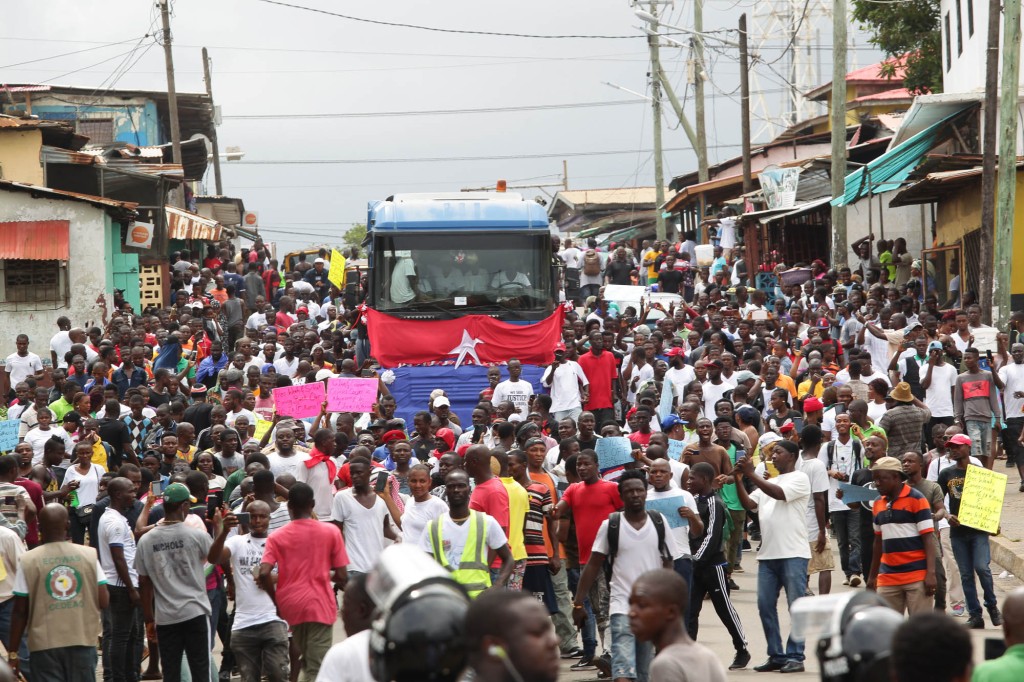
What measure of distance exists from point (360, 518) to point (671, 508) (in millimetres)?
2146

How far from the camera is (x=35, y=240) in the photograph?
26.5 meters

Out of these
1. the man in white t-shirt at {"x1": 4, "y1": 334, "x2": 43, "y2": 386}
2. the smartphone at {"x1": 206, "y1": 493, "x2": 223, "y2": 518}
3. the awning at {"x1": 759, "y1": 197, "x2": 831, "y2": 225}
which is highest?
the awning at {"x1": 759, "y1": 197, "x2": 831, "y2": 225}

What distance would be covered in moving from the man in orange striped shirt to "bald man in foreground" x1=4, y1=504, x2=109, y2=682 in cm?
484

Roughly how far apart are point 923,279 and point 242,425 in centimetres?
1364

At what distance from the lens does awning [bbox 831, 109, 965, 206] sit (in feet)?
78.0

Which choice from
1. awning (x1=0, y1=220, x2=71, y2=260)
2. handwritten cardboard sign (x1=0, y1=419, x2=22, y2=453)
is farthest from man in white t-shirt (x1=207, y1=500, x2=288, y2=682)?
awning (x1=0, y1=220, x2=71, y2=260)

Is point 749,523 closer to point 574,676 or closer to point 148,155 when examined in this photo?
point 574,676

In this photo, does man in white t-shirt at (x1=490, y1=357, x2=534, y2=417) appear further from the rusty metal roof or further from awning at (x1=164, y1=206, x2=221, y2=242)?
awning at (x1=164, y1=206, x2=221, y2=242)

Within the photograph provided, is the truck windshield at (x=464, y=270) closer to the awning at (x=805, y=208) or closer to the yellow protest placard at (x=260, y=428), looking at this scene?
the yellow protest placard at (x=260, y=428)

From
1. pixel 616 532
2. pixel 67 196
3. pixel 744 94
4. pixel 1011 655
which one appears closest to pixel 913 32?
pixel 744 94

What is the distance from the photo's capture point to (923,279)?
2461cm

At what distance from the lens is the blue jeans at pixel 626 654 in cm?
906

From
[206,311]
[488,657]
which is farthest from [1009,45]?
[488,657]

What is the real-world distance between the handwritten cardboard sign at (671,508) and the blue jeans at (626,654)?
2.98 feet
